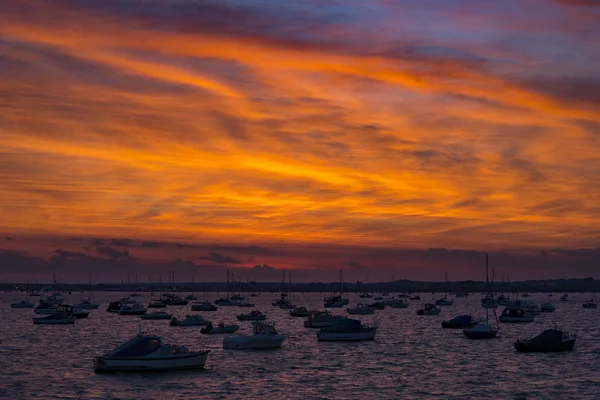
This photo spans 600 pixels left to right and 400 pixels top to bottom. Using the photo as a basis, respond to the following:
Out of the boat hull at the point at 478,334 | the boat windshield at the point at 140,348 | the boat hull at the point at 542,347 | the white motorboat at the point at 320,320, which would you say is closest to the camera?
the boat windshield at the point at 140,348

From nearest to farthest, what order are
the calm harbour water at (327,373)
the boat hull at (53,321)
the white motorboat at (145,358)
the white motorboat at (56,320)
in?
the calm harbour water at (327,373) → the white motorboat at (145,358) → the boat hull at (53,321) → the white motorboat at (56,320)

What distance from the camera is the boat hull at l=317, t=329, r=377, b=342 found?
108750 mm

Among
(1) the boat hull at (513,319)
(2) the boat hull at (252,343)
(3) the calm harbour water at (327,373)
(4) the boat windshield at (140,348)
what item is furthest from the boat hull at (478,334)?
(4) the boat windshield at (140,348)

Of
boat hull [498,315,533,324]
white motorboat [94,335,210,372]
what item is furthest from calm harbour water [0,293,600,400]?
boat hull [498,315,533,324]

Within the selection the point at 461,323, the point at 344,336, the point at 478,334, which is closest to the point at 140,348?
the point at 344,336

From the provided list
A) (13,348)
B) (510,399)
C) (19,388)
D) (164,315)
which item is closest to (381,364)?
(510,399)

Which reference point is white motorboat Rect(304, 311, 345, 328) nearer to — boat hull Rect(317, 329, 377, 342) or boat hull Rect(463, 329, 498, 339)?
boat hull Rect(317, 329, 377, 342)

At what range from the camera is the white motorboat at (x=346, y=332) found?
108938 mm

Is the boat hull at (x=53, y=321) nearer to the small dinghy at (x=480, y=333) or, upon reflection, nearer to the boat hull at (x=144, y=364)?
the small dinghy at (x=480, y=333)

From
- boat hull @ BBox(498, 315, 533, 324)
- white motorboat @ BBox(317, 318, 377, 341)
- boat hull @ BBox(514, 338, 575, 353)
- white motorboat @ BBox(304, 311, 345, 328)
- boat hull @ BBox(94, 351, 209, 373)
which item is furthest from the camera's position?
boat hull @ BBox(498, 315, 533, 324)

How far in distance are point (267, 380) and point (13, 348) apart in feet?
154

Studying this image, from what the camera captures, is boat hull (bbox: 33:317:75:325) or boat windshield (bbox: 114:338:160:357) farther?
boat hull (bbox: 33:317:75:325)

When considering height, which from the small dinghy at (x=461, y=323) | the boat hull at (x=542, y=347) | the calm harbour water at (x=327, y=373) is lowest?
the calm harbour water at (x=327, y=373)

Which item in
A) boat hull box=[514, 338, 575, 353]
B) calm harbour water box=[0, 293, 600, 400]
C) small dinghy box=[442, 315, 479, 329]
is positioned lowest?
calm harbour water box=[0, 293, 600, 400]
